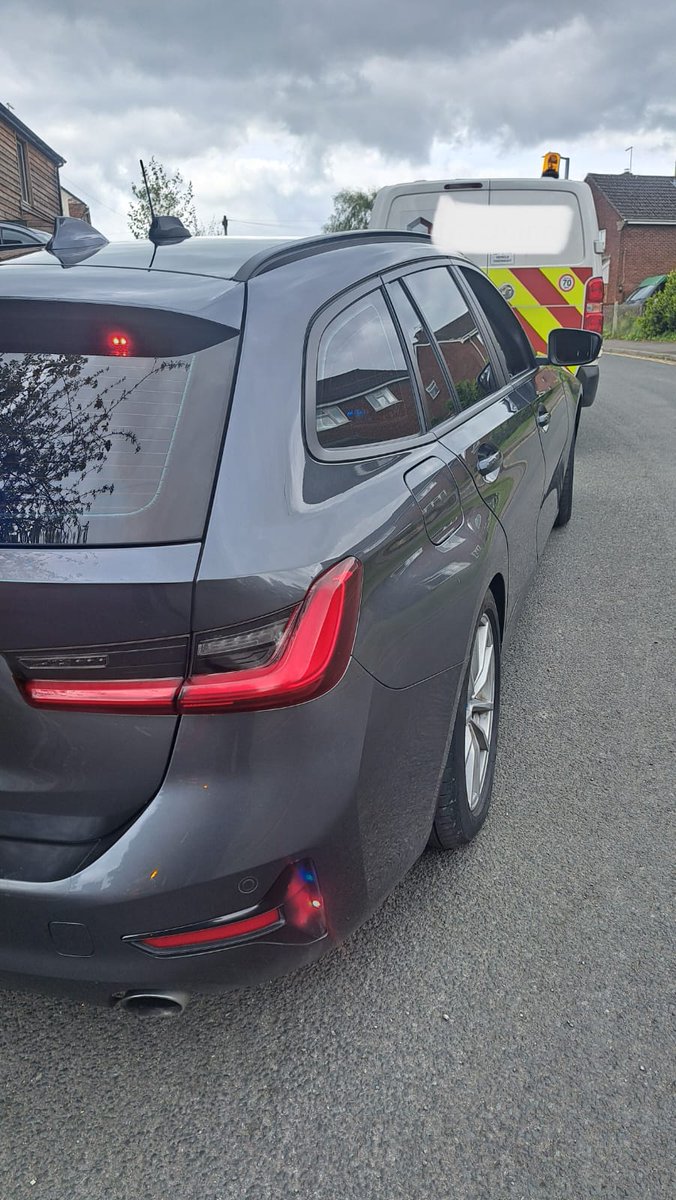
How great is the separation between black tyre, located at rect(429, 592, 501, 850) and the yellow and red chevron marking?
593 centimetres

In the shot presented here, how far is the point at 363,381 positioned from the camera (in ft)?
7.63

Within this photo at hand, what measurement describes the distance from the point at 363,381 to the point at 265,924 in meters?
1.24

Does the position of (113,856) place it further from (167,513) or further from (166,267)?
(166,267)

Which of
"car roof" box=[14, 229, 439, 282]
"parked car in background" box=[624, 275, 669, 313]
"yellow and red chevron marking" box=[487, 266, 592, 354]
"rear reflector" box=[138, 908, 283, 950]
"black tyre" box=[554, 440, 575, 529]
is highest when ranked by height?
"parked car in background" box=[624, 275, 669, 313]

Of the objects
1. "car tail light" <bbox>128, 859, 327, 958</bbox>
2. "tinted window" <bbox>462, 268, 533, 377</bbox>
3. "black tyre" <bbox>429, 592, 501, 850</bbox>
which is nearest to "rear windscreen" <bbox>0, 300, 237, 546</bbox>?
"car tail light" <bbox>128, 859, 327, 958</bbox>

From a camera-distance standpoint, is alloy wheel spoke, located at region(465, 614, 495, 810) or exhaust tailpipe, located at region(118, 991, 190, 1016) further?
alloy wheel spoke, located at region(465, 614, 495, 810)

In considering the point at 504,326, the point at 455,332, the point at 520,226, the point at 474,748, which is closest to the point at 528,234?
the point at 520,226

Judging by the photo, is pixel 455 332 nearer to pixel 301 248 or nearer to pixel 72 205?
pixel 301 248

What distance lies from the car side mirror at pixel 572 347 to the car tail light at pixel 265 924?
3.25m

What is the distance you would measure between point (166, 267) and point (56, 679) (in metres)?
1.08

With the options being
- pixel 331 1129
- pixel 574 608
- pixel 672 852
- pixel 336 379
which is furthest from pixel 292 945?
pixel 574 608

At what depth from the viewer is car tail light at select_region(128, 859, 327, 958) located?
6.01 ft

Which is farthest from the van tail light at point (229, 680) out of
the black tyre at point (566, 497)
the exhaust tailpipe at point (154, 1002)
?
the black tyre at point (566, 497)

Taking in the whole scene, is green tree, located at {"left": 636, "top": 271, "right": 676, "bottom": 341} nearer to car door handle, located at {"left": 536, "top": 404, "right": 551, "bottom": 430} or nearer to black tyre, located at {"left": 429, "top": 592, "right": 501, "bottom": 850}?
car door handle, located at {"left": 536, "top": 404, "right": 551, "bottom": 430}
